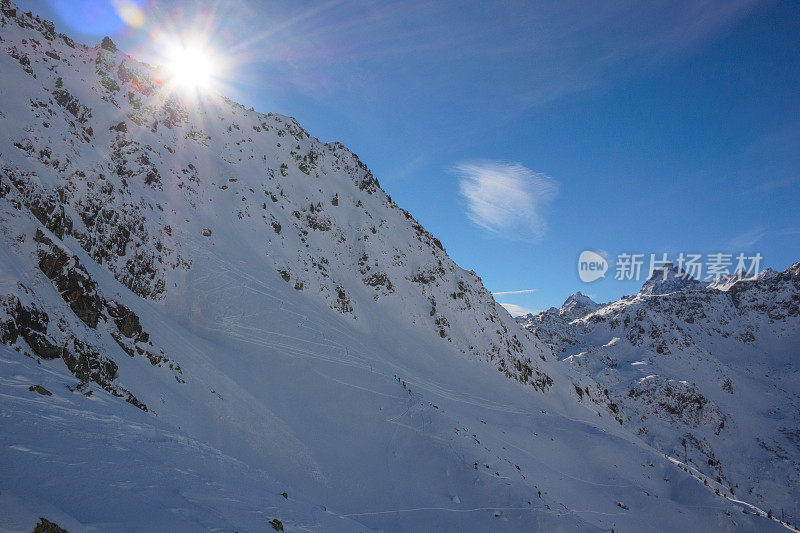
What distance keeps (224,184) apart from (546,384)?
44.8 m

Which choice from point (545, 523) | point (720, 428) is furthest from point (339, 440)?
point (720, 428)

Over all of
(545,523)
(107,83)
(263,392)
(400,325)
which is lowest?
(545,523)

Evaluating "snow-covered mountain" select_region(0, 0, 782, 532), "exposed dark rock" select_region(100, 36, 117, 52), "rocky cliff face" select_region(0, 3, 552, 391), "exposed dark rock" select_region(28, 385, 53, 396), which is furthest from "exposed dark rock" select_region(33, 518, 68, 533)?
"exposed dark rock" select_region(100, 36, 117, 52)

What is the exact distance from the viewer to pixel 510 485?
58.1 feet

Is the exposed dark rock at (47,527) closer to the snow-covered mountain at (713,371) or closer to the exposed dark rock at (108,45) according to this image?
the exposed dark rock at (108,45)

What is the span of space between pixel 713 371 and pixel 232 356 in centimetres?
11130

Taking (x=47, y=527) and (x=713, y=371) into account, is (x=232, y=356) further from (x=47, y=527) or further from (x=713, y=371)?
(x=713, y=371)

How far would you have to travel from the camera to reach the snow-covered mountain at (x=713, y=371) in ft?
197

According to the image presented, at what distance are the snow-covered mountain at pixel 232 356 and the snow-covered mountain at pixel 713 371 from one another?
35.9m

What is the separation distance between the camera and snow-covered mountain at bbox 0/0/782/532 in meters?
6.97

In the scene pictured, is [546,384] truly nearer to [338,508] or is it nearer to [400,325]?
[400,325]

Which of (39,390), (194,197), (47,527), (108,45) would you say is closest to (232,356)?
(39,390)

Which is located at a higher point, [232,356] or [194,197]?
[194,197]

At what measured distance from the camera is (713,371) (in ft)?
286
